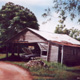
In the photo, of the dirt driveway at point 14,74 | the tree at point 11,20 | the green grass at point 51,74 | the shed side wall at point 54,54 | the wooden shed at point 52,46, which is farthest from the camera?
the tree at point 11,20

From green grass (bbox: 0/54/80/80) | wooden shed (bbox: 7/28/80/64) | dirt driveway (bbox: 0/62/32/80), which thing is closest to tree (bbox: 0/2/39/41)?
wooden shed (bbox: 7/28/80/64)

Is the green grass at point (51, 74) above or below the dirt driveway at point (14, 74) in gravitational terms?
below

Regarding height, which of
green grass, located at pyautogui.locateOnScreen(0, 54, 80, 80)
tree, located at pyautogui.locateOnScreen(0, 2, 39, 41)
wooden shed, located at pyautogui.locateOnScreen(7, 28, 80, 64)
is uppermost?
tree, located at pyautogui.locateOnScreen(0, 2, 39, 41)

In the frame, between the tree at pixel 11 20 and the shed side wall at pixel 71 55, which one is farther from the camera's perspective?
the tree at pixel 11 20

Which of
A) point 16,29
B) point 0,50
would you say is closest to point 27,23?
point 16,29

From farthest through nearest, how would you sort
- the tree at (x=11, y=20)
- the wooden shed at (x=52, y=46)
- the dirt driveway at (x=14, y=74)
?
1. the tree at (x=11, y=20)
2. the wooden shed at (x=52, y=46)
3. the dirt driveway at (x=14, y=74)

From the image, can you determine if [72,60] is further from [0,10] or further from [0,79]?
[0,10]

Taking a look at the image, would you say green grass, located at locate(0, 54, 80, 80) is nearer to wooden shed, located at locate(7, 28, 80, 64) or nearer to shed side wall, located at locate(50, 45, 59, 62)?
wooden shed, located at locate(7, 28, 80, 64)

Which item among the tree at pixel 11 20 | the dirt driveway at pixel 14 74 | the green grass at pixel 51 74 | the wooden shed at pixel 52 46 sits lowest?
the green grass at pixel 51 74

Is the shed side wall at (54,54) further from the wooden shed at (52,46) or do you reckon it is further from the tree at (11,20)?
the tree at (11,20)

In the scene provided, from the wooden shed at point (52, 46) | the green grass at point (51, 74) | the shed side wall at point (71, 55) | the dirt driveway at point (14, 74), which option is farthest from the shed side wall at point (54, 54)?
the dirt driveway at point (14, 74)

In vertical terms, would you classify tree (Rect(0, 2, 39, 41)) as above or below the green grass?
above

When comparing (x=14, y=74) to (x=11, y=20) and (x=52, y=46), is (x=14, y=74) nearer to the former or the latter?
(x=52, y=46)

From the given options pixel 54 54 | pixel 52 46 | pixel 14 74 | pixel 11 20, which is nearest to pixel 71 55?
pixel 54 54
